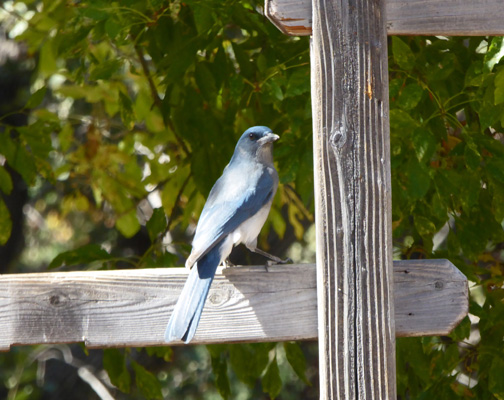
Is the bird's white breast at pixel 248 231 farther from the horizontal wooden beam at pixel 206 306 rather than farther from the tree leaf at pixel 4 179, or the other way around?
the tree leaf at pixel 4 179

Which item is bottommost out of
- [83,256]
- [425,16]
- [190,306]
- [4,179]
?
[83,256]

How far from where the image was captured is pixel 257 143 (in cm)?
321

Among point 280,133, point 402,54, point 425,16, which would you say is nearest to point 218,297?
point 425,16

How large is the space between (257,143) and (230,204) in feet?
1.68

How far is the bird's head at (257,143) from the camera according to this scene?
320cm

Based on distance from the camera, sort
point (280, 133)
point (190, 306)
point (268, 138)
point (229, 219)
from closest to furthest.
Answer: point (190, 306) → point (229, 219) → point (268, 138) → point (280, 133)

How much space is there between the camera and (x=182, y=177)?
161 inches

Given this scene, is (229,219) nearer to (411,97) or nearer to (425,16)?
(411,97)

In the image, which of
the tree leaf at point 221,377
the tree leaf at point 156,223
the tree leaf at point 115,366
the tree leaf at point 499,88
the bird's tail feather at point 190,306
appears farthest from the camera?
the tree leaf at point 221,377

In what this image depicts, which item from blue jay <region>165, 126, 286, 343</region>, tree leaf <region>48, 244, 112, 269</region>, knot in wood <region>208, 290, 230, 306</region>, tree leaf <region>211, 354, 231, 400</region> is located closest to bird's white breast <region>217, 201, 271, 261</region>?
blue jay <region>165, 126, 286, 343</region>

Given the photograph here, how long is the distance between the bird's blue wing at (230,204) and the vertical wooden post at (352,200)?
0.59 meters

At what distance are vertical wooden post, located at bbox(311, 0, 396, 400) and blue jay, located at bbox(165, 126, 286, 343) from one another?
1.21ft

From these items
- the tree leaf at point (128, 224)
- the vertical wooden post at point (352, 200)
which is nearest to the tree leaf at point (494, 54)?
the vertical wooden post at point (352, 200)

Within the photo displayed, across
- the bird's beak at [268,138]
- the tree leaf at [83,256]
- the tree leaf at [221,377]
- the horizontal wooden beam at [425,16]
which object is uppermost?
the horizontal wooden beam at [425,16]
